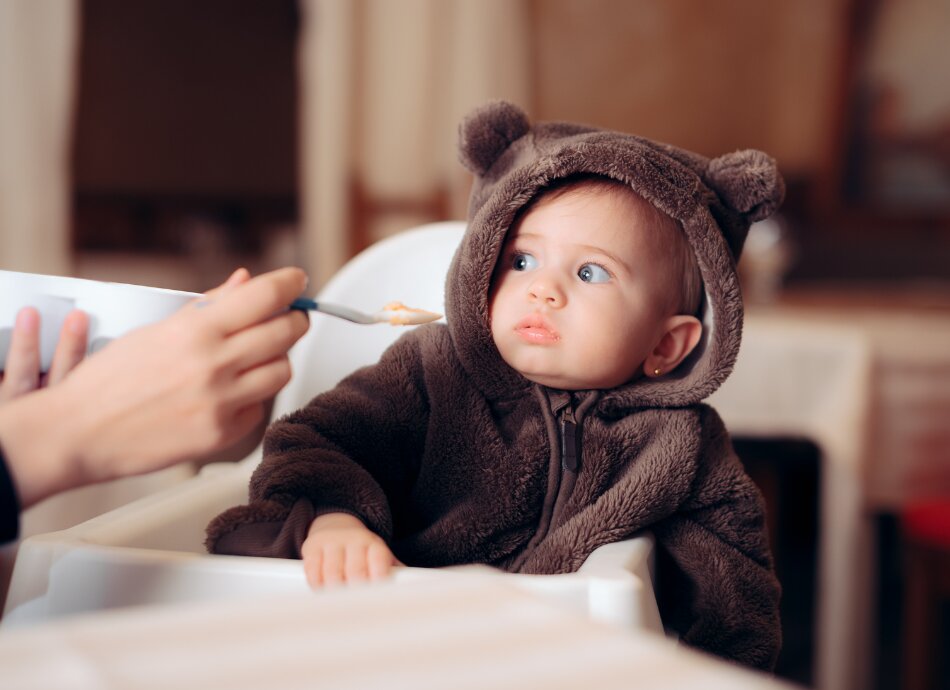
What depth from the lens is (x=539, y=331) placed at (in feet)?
2.35

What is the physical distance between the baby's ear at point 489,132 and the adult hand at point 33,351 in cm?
37

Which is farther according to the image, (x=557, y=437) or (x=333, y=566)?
(x=557, y=437)

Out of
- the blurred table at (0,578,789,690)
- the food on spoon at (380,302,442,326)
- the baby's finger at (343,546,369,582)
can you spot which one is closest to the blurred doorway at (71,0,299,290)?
the food on spoon at (380,302,442,326)

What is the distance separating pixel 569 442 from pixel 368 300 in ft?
0.99

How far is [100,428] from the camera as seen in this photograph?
1.59ft

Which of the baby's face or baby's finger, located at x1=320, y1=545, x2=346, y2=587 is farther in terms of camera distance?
the baby's face

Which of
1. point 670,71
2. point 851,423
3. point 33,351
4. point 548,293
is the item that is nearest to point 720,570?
point 548,293

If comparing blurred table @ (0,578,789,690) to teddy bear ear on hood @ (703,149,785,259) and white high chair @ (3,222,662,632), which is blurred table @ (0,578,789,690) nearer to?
white high chair @ (3,222,662,632)

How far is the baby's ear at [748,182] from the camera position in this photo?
0.74m

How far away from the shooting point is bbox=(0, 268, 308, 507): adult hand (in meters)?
0.47

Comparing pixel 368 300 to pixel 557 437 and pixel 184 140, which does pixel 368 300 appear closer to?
pixel 557 437

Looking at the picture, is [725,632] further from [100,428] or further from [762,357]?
[762,357]

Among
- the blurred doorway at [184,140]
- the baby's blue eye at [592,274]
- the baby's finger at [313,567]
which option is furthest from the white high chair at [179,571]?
the blurred doorway at [184,140]

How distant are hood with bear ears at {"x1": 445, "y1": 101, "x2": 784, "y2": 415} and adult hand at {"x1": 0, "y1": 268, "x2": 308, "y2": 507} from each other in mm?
251
